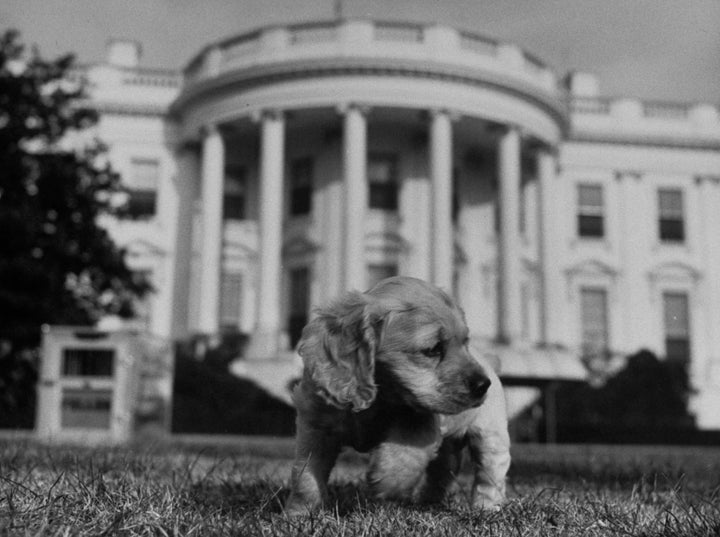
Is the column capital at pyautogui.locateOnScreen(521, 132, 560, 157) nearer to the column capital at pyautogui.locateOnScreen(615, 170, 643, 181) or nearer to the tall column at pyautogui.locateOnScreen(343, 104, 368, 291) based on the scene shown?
the column capital at pyautogui.locateOnScreen(615, 170, 643, 181)

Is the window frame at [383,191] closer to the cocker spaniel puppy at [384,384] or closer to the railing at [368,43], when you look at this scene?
the railing at [368,43]

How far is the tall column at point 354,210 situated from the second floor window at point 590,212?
12.0m

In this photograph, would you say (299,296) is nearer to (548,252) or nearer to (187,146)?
(187,146)

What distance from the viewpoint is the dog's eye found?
312cm

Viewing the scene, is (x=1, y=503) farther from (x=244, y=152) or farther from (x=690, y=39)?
(x=244, y=152)

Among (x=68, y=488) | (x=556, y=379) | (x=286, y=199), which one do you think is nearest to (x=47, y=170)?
(x=556, y=379)

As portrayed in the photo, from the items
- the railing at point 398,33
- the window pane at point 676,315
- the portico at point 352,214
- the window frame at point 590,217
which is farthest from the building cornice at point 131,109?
the window pane at point 676,315

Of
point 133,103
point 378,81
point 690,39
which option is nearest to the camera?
point 690,39

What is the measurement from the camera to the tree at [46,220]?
20531 mm

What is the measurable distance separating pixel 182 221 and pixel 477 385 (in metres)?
34.8

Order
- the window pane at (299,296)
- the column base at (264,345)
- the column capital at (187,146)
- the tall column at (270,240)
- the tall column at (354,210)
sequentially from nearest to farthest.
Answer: the column base at (264,345) < the tall column at (270,240) < the tall column at (354,210) < the window pane at (299,296) < the column capital at (187,146)

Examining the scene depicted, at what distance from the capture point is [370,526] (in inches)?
112

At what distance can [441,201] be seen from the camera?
102ft

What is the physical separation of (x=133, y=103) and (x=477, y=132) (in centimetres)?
1339
